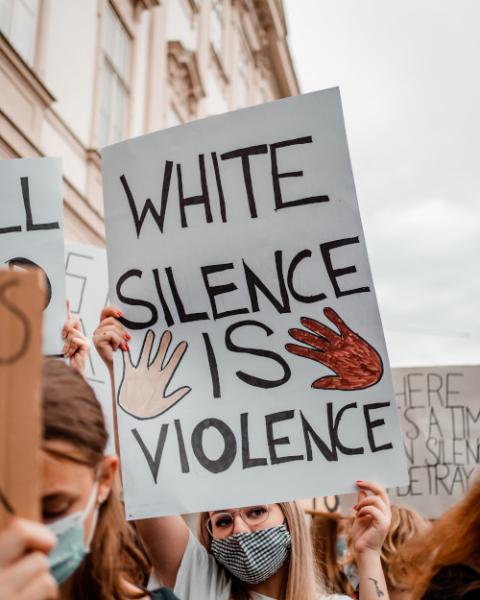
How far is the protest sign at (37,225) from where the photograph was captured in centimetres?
218

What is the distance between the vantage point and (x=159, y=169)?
87.5 inches

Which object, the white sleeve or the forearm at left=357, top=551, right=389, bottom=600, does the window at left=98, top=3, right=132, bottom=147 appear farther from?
the forearm at left=357, top=551, right=389, bottom=600

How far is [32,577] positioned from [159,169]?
154 centimetres

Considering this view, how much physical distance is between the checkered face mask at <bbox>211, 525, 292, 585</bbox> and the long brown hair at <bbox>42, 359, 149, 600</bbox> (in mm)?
591

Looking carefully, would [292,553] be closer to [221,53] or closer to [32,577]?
[32,577]

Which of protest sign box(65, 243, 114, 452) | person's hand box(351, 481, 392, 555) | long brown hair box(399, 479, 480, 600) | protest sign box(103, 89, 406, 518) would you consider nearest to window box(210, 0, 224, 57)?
protest sign box(65, 243, 114, 452)

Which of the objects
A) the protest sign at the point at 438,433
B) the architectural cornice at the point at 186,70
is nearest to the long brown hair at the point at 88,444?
the protest sign at the point at 438,433

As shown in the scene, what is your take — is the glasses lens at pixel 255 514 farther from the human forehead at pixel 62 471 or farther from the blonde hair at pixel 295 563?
the human forehead at pixel 62 471

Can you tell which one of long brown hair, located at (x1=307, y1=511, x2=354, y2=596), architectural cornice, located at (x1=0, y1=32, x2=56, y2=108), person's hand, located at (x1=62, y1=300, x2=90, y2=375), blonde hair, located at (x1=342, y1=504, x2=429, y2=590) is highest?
architectural cornice, located at (x1=0, y1=32, x2=56, y2=108)

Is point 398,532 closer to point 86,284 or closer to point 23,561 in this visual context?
point 86,284

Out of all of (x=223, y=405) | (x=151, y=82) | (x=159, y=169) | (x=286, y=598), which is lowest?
(x=286, y=598)

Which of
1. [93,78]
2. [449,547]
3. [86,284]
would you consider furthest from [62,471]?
[93,78]

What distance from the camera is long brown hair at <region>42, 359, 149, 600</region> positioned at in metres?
1.25

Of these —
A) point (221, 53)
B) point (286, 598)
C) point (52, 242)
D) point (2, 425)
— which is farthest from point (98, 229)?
point (221, 53)
